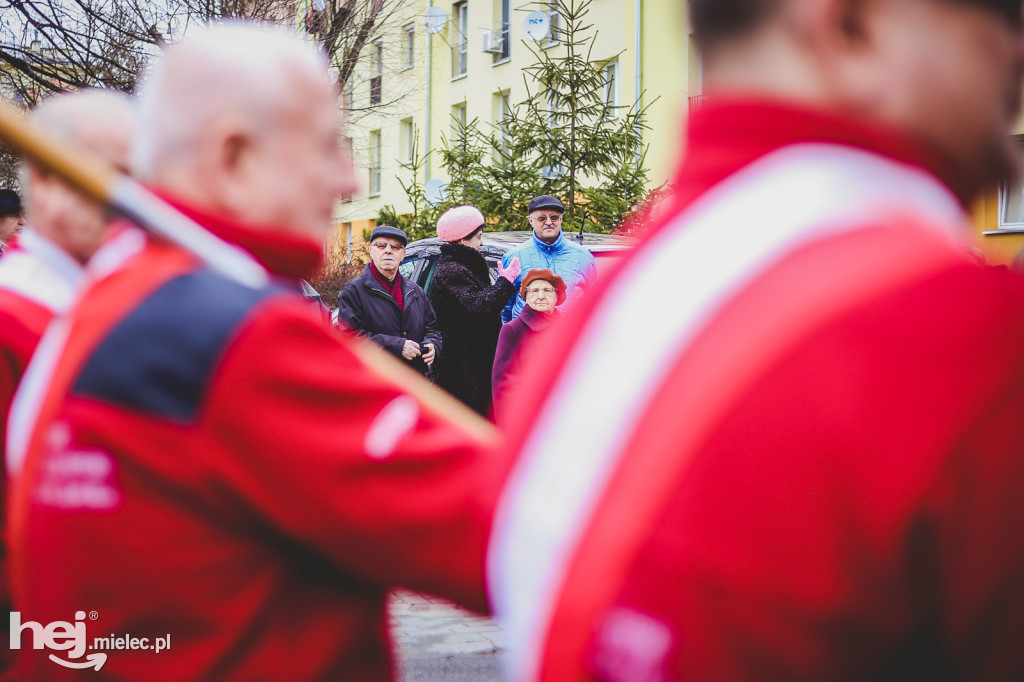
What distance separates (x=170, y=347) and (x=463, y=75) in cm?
2904

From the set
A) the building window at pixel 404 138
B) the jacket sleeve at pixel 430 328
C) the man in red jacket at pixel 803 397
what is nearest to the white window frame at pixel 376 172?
the building window at pixel 404 138

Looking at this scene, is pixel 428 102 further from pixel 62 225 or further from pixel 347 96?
pixel 62 225

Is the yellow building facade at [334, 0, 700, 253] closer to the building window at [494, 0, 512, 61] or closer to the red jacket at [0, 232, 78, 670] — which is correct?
the building window at [494, 0, 512, 61]

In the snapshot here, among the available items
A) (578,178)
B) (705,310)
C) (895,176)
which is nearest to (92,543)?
(705,310)

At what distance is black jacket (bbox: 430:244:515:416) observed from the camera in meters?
7.68

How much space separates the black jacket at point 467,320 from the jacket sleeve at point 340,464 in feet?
21.1

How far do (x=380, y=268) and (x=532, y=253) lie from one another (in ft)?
3.73

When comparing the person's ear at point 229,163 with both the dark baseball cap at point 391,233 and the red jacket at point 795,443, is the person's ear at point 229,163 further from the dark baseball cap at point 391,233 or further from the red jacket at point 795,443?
the dark baseball cap at point 391,233

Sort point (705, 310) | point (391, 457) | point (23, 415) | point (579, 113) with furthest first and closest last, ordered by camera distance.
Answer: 1. point (579, 113)
2. point (23, 415)
3. point (391, 457)
4. point (705, 310)

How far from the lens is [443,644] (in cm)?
524


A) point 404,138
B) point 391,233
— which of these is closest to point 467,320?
point 391,233

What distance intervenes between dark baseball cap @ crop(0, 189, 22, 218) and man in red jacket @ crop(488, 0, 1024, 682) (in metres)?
4.93

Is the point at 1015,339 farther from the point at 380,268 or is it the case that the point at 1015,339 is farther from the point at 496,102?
the point at 496,102

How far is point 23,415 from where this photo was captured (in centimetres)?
159
